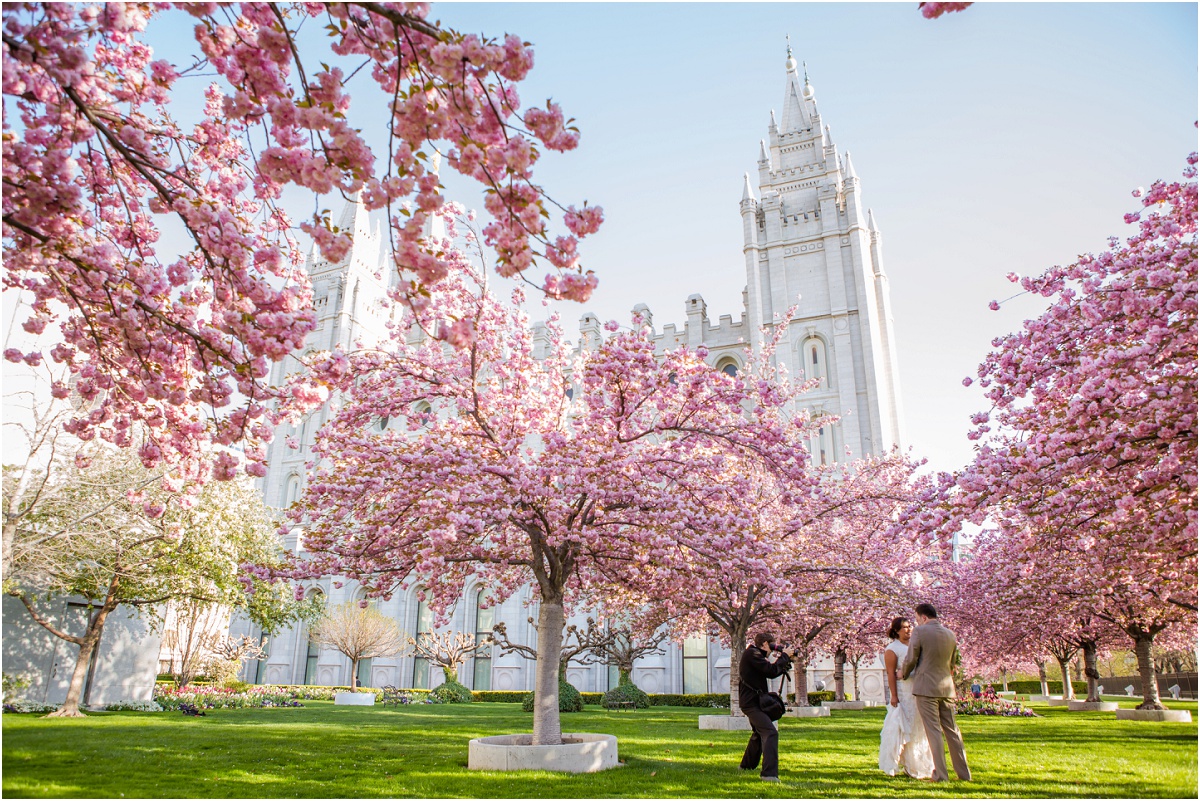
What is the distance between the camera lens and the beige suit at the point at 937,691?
7414 mm

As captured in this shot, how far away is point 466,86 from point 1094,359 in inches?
247

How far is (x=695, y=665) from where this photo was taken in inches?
1297

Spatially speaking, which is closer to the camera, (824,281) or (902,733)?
(902,733)

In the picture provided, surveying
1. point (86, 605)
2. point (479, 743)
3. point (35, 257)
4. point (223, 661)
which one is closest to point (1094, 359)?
point (479, 743)

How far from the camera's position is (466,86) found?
4031mm

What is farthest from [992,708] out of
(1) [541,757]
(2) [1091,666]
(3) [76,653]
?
(3) [76,653]

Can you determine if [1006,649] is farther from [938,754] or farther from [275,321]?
[275,321]

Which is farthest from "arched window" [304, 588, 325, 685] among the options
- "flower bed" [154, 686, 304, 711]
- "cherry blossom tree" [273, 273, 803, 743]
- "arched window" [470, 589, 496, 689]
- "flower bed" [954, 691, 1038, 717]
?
"cherry blossom tree" [273, 273, 803, 743]

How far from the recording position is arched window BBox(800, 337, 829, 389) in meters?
34.6

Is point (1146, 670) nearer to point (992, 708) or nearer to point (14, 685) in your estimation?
point (992, 708)

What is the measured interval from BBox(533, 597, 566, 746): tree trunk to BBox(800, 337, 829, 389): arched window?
27.2 metres

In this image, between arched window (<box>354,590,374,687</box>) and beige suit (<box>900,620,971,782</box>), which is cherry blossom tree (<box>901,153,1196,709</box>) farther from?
arched window (<box>354,590,374,687</box>)

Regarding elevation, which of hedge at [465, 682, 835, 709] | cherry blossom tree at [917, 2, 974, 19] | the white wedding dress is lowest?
hedge at [465, 682, 835, 709]

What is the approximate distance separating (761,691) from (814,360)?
94.4 feet
